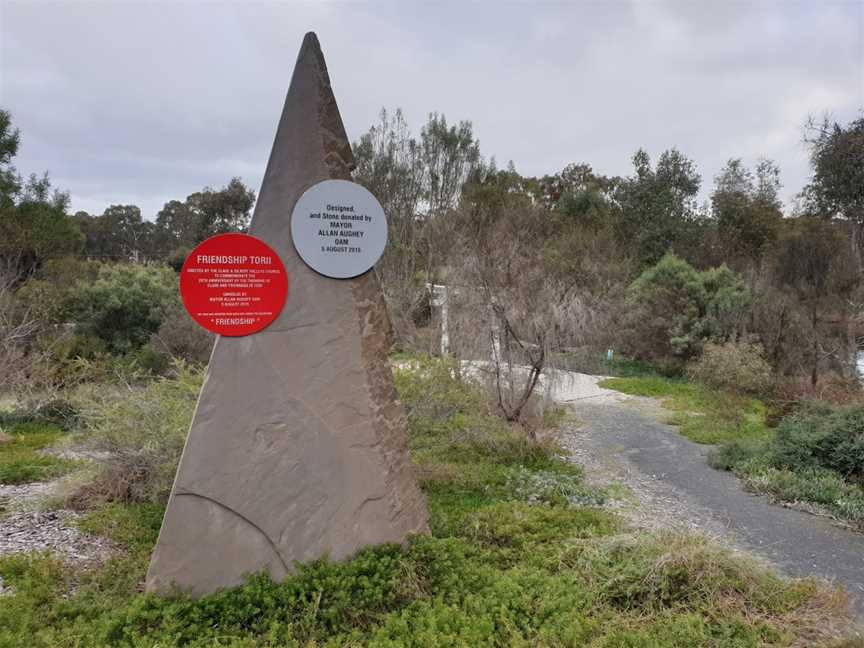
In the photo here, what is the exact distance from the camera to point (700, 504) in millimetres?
6203

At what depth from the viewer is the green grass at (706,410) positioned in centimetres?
944

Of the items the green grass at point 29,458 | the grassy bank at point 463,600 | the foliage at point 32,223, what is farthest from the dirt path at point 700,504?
the foliage at point 32,223

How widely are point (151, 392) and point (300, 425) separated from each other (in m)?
2.66

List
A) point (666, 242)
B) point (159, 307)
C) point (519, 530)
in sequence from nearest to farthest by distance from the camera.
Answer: point (519, 530), point (159, 307), point (666, 242)

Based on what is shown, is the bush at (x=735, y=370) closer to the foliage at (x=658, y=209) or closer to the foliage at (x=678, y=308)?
the foliage at (x=678, y=308)

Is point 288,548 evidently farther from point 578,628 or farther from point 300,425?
point 578,628

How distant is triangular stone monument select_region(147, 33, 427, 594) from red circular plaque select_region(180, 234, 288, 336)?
84 millimetres

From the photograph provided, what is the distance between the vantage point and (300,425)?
11.8 feet

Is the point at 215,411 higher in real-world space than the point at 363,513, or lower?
higher

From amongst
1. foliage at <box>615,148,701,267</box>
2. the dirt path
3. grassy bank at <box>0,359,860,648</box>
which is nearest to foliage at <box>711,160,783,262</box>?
foliage at <box>615,148,701,267</box>

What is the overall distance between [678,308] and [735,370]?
6.01 metres

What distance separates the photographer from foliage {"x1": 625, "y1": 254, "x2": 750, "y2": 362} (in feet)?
52.0

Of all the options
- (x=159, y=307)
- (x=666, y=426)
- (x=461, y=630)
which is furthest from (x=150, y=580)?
(x=159, y=307)

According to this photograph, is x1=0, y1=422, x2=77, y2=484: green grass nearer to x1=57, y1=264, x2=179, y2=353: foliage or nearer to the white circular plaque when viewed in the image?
the white circular plaque
